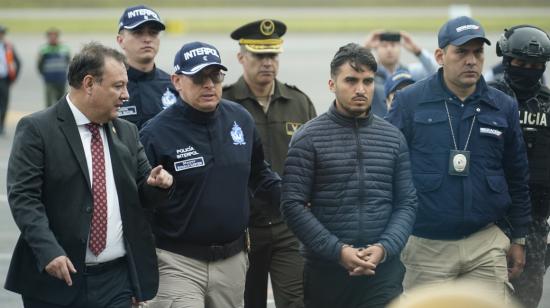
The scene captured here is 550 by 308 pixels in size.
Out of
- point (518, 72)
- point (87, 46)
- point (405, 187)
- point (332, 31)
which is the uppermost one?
point (87, 46)

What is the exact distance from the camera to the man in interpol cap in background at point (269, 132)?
26.5ft

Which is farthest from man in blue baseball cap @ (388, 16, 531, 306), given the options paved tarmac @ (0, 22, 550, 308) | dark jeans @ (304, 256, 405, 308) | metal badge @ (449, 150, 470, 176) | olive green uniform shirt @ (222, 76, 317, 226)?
paved tarmac @ (0, 22, 550, 308)

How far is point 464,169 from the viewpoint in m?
7.15

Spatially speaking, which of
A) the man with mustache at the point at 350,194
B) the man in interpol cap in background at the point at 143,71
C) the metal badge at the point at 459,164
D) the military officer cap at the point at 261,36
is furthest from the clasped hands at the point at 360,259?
the military officer cap at the point at 261,36

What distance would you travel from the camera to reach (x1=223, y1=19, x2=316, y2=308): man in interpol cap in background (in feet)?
26.5

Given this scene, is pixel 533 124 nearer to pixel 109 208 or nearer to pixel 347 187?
pixel 347 187

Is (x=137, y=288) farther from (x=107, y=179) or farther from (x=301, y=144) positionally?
(x=301, y=144)

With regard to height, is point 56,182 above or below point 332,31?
above

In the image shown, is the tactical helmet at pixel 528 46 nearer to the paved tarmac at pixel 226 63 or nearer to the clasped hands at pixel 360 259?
the clasped hands at pixel 360 259

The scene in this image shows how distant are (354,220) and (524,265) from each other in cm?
162

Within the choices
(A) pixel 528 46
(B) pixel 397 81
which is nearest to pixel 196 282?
(A) pixel 528 46

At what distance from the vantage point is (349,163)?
22.3 ft

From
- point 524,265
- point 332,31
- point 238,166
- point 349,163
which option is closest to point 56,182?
point 238,166

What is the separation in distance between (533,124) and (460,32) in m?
0.94
